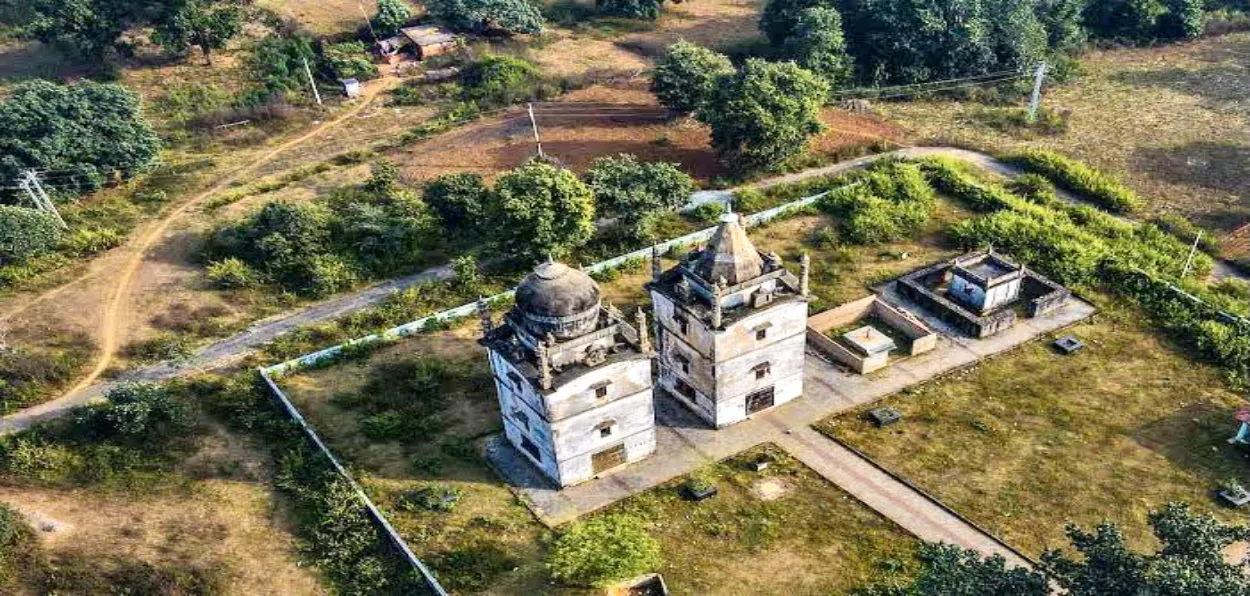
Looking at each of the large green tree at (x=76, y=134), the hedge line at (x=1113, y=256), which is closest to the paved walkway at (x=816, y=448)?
the hedge line at (x=1113, y=256)

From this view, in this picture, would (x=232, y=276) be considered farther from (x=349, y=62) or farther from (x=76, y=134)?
(x=349, y=62)

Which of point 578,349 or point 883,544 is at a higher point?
point 578,349

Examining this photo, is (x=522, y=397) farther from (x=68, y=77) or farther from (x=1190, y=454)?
(x=68, y=77)

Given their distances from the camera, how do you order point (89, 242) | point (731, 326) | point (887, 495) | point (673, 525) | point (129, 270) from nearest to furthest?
point (673, 525) → point (887, 495) → point (731, 326) → point (129, 270) → point (89, 242)

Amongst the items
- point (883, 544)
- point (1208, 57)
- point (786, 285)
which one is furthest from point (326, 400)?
point (1208, 57)

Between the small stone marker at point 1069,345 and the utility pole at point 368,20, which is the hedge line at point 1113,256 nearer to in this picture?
the small stone marker at point 1069,345

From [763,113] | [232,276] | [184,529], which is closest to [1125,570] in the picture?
[184,529]

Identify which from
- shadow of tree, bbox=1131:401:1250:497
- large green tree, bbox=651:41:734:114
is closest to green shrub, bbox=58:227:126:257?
large green tree, bbox=651:41:734:114
